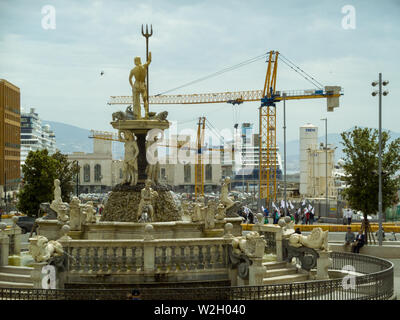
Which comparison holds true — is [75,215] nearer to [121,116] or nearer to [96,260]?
[96,260]

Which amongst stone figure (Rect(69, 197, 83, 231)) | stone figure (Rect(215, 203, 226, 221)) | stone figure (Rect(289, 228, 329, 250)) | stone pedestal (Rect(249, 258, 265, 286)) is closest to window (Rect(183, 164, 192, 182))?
stone figure (Rect(215, 203, 226, 221))

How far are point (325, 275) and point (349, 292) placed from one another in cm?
311

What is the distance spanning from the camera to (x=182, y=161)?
163625 mm

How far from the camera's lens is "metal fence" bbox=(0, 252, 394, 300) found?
13172 millimetres

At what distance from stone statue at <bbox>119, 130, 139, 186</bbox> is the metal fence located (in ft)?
23.2

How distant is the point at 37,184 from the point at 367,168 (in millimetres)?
19695

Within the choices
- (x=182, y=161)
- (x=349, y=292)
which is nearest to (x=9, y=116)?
(x=182, y=161)

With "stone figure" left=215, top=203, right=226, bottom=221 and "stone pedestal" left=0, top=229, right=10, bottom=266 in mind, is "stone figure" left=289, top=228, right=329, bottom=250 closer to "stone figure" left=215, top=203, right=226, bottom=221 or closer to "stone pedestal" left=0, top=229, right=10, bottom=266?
"stone figure" left=215, top=203, right=226, bottom=221

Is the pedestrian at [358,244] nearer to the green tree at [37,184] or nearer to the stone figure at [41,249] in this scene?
the stone figure at [41,249]

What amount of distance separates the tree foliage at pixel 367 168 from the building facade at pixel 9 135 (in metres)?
62.8

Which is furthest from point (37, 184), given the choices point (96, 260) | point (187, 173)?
point (187, 173)

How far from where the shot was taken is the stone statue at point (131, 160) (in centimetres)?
2186

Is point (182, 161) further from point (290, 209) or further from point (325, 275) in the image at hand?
point (325, 275)

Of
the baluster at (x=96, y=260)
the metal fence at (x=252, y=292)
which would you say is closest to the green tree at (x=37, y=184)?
the baluster at (x=96, y=260)
